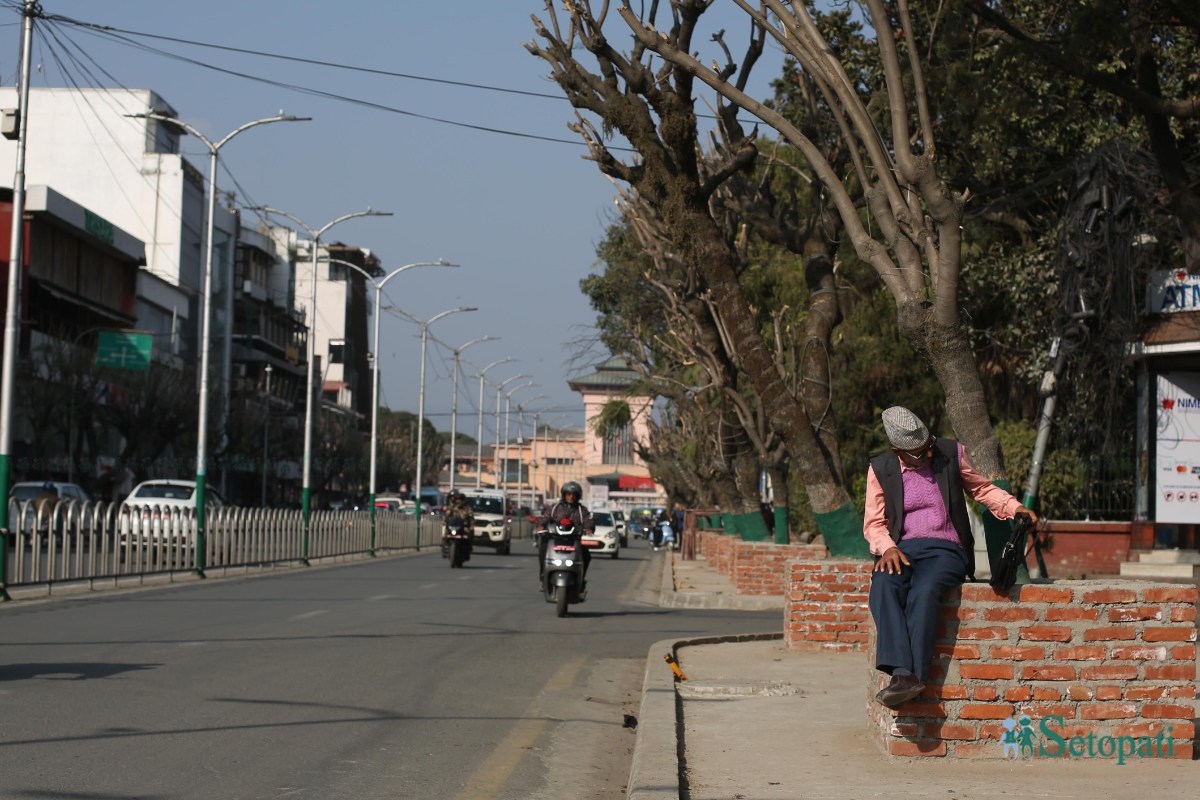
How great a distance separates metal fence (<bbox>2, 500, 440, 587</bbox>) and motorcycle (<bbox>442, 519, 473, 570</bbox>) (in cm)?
342

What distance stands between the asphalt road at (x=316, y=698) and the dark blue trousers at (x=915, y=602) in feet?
5.38

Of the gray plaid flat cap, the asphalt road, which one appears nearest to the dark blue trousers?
the gray plaid flat cap

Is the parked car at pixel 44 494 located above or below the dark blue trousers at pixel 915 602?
above

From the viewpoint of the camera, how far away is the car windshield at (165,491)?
3359 cm

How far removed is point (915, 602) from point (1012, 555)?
52 cm

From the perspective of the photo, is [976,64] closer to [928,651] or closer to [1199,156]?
[1199,156]

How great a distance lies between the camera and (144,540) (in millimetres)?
25750

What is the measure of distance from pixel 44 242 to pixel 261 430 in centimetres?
2205

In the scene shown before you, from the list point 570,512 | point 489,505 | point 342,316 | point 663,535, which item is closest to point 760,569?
point 570,512

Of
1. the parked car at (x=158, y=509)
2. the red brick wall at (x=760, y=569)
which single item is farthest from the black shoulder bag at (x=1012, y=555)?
the parked car at (x=158, y=509)

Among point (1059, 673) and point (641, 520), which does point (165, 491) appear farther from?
point (641, 520)

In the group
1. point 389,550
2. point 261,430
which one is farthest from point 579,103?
point 261,430

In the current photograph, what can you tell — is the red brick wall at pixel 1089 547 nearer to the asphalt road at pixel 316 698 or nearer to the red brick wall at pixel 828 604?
the asphalt road at pixel 316 698

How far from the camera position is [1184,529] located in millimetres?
23828
